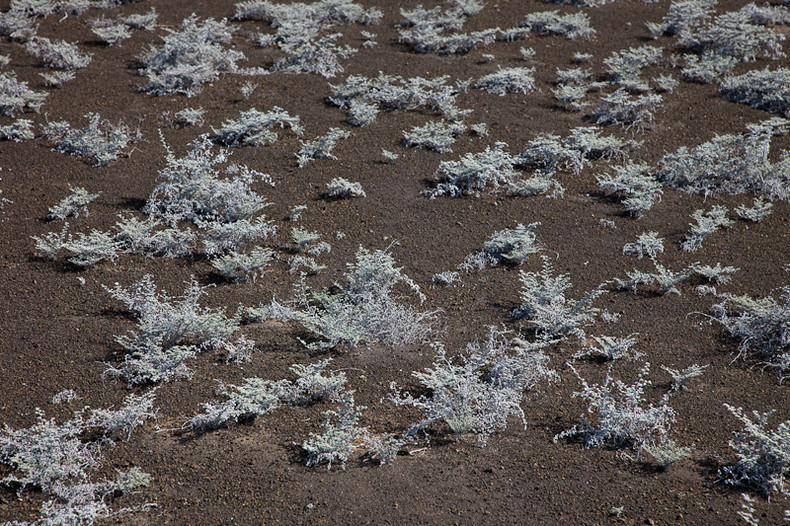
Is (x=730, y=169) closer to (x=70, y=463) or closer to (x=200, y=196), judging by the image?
(x=200, y=196)

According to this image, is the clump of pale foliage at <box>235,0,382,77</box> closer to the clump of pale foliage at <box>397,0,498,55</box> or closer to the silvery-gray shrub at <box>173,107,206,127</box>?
the clump of pale foliage at <box>397,0,498,55</box>

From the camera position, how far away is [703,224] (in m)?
6.62

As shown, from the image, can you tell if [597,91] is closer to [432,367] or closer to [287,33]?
[287,33]

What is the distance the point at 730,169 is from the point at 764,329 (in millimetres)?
2703

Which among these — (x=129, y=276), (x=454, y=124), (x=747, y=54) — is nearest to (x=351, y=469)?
(x=129, y=276)

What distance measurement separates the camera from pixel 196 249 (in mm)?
6488

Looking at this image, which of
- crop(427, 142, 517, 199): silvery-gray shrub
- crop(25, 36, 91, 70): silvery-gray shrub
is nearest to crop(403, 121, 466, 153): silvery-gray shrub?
crop(427, 142, 517, 199): silvery-gray shrub

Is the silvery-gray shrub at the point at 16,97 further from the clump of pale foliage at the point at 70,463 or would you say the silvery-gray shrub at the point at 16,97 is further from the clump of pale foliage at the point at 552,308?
the clump of pale foliage at the point at 552,308

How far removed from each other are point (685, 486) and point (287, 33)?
898cm

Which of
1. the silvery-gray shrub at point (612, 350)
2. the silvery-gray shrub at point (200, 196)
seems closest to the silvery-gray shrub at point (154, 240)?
the silvery-gray shrub at point (200, 196)

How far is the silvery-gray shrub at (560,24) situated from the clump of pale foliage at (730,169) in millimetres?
4042

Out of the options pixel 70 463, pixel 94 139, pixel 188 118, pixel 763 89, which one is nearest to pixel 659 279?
pixel 763 89

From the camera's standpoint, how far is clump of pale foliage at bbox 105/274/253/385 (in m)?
5.01

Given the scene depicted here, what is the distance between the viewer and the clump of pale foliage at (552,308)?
5419 millimetres
